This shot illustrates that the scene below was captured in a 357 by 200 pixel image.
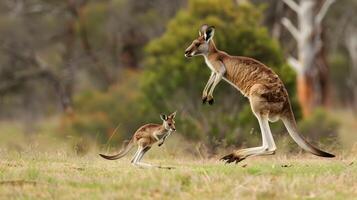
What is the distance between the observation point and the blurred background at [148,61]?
2719 cm

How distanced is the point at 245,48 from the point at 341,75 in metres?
27.1

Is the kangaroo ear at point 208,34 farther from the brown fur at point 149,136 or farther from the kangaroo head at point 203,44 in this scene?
the brown fur at point 149,136

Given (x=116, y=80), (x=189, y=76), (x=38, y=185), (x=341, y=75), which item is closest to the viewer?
(x=38, y=185)

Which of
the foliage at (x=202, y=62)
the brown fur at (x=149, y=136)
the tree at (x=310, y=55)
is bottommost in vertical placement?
the brown fur at (x=149, y=136)

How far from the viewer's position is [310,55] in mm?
33656

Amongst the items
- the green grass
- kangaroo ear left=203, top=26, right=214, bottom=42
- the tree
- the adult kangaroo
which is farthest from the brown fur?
the tree

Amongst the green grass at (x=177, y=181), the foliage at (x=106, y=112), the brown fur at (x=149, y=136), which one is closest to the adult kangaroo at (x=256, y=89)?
the green grass at (x=177, y=181)

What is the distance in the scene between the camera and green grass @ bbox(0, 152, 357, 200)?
8391 mm

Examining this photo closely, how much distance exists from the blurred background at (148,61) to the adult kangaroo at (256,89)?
12510 millimetres

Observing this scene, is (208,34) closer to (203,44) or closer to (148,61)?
(203,44)

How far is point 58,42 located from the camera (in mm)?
41156

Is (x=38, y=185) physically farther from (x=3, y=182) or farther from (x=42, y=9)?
(x=42, y=9)

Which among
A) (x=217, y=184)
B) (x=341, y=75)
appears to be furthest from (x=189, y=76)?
(x=341, y=75)

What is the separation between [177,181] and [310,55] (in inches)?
1003
